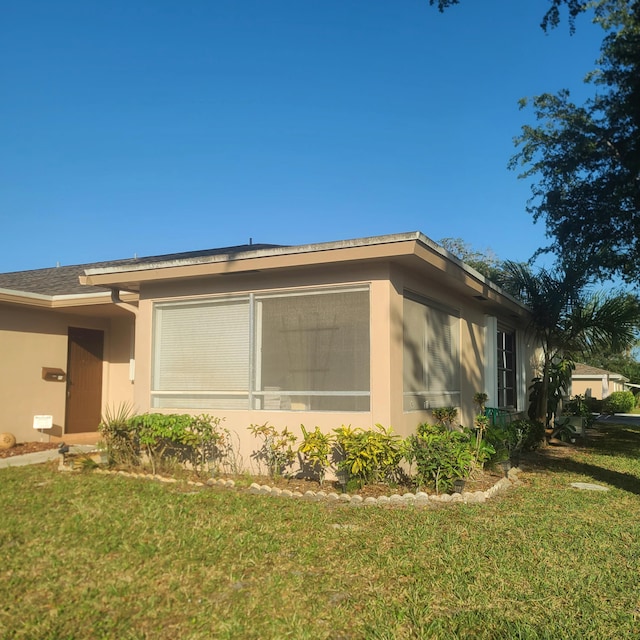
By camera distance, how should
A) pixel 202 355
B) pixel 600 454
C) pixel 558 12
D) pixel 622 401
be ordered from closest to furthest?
pixel 202 355 < pixel 558 12 < pixel 600 454 < pixel 622 401

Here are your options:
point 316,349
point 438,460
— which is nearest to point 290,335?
point 316,349

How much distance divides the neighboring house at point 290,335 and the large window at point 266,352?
0.02 meters

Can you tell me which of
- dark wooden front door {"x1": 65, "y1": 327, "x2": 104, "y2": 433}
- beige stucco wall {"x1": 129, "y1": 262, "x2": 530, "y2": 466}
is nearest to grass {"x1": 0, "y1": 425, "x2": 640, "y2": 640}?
beige stucco wall {"x1": 129, "y1": 262, "x2": 530, "y2": 466}

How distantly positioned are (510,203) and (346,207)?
5153 mm

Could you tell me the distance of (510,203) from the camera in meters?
17.8

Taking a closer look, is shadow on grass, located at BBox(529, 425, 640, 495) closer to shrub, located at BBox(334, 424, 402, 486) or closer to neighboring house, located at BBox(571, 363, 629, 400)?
shrub, located at BBox(334, 424, 402, 486)

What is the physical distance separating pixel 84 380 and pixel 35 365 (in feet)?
4.12

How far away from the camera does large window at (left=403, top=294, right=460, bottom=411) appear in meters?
8.14

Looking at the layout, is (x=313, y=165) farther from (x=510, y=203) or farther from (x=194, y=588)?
(x=194, y=588)

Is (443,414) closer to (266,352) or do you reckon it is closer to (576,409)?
(266,352)

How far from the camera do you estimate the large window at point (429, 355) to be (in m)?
8.14

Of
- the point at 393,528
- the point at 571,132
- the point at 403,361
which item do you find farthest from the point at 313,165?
the point at 393,528

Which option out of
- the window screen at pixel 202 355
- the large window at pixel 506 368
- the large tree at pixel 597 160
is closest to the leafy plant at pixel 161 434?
the window screen at pixel 202 355

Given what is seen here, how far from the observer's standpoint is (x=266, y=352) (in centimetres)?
834
